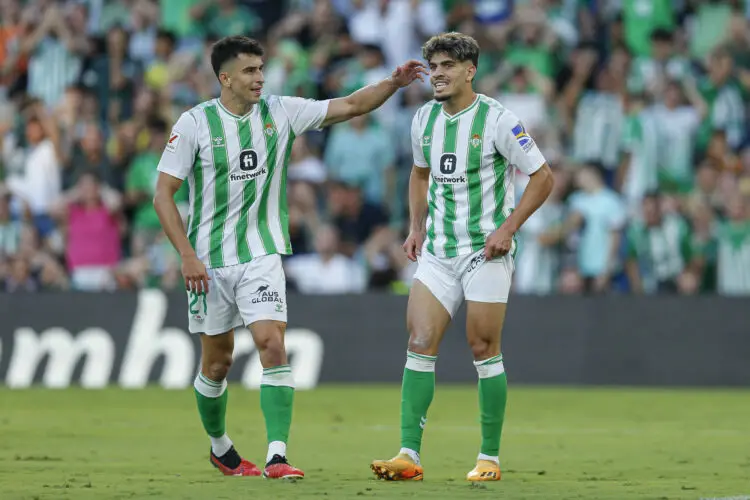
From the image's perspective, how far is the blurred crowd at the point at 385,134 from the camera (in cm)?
1602

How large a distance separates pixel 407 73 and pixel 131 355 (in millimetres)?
8547

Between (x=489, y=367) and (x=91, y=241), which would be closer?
(x=489, y=367)

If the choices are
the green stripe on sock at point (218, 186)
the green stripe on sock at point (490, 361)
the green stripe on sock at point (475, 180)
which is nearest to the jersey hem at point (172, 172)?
the green stripe on sock at point (218, 186)

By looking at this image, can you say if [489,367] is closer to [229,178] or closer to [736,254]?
[229,178]

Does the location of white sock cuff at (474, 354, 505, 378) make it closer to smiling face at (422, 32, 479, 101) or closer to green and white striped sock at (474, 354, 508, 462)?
green and white striped sock at (474, 354, 508, 462)

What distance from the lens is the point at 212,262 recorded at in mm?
8328

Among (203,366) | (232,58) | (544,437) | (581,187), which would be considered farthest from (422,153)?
(581,187)

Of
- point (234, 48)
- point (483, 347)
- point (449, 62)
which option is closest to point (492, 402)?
point (483, 347)

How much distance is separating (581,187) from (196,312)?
27.7 ft

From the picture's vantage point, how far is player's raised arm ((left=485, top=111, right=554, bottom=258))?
812cm

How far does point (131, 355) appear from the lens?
16.2 m

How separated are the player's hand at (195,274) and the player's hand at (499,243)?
154cm

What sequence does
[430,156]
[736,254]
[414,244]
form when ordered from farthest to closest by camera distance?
[736,254] → [414,244] → [430,156]

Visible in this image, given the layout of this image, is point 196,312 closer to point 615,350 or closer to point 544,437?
point 544,437
